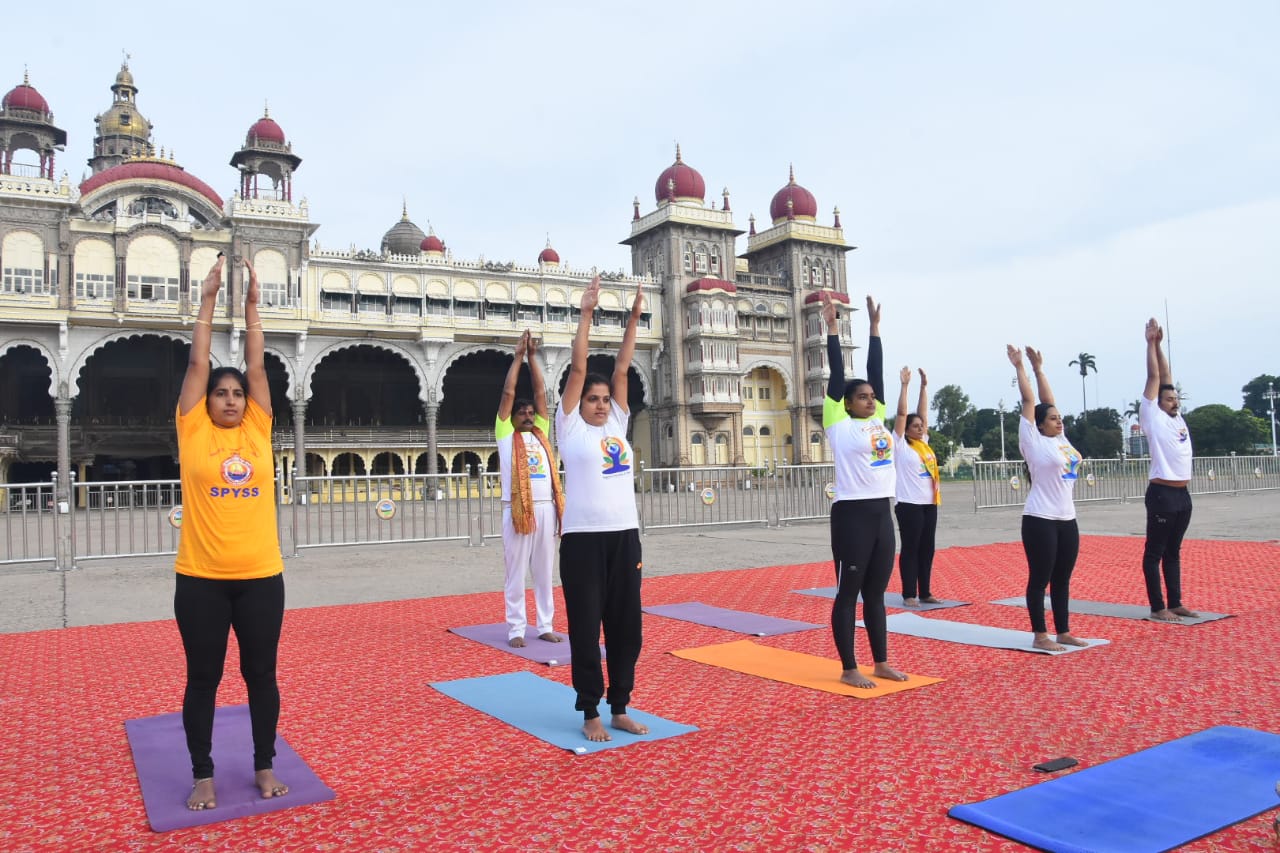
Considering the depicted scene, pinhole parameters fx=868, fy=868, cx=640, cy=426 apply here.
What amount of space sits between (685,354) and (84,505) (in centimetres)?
3099

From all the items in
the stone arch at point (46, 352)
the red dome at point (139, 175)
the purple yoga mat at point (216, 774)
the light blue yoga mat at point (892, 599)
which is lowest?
the light blue yoga mat at point (892, 599)

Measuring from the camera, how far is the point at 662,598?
7840 millimetres

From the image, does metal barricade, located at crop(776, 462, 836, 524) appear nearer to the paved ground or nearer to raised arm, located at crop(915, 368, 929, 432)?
the paved ground

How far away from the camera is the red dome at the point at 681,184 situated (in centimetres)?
4247

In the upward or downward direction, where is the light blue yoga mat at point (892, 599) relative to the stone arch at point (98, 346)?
downward

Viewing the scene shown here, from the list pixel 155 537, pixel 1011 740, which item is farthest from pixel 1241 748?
pixel 155 537

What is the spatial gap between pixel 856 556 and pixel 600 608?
1.44 metres

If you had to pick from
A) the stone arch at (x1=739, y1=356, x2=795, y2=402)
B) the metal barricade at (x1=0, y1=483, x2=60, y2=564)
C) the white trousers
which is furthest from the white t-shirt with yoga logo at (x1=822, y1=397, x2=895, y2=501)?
A: the stone arch at (x1=739, y1=356, x2=795, y2=402)

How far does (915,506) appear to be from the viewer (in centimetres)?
741

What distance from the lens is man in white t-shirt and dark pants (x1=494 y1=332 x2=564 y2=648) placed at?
5.87 m

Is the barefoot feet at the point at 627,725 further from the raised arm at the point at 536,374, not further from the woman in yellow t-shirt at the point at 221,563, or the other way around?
the raised arm at the point at 536,374

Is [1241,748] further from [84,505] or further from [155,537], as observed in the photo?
[155,537]

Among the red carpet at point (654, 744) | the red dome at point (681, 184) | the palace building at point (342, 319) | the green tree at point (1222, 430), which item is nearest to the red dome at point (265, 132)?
the palace building at point (342, 319)

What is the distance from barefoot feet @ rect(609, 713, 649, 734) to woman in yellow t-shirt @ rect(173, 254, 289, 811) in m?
1.36
